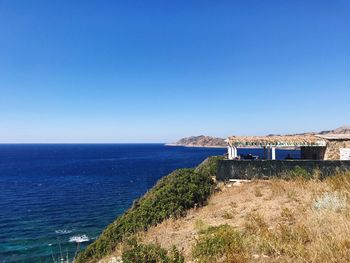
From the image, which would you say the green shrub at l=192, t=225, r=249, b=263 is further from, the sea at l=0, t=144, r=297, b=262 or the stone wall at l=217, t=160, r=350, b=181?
the stone wall at l=217, t=160, r=350, b=181

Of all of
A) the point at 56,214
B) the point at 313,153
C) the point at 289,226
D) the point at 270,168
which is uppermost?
the point at 313,153

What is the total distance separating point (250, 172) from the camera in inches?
779

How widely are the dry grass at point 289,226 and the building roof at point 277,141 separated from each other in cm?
937

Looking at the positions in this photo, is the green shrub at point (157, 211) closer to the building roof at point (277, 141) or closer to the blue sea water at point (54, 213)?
the blue sea water at point (54, 213)

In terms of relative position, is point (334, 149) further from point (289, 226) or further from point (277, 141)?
point (289, 226)

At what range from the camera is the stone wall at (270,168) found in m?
17.9

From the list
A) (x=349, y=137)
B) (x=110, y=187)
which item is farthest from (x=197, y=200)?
(x=110, y=187)

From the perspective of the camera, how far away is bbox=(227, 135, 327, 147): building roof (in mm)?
22812

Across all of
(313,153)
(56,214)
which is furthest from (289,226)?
(56,214)

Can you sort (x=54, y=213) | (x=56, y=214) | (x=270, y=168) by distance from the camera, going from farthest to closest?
1. (x=54, y=213)
2. (x=56, y=214)
3. (x=270, y=168)

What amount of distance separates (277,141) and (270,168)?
5059mm

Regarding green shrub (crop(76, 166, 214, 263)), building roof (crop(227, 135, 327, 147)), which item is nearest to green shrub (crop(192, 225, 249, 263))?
green shrub (crop(76, 166, 214, 263))

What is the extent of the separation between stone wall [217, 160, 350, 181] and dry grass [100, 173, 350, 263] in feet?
16.7

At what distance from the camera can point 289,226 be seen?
7324 millimetres
